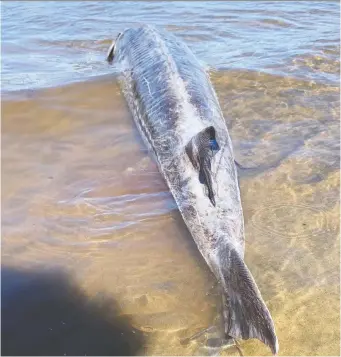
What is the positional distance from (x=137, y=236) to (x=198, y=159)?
0.77m

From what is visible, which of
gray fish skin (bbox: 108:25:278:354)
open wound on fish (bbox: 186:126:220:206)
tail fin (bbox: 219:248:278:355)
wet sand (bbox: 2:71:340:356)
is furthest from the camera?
Result: open wound on fish (bbox: 186:126:220:206)

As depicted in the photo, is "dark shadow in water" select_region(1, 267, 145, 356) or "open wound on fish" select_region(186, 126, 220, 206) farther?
"open wound on fish" select_region(186, 126, 220, 206)

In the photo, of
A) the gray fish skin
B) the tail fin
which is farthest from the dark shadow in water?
the gray fish skin

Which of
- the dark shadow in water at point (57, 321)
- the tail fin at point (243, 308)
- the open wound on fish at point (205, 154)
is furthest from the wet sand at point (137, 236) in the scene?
the open wound on fish at point (205, 154)

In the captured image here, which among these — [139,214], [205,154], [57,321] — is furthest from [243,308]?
[139,214]

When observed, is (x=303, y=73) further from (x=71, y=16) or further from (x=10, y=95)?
(x=71, y=16)

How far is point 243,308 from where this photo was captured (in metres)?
2.63

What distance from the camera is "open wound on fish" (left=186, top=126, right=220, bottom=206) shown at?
3.46 meters

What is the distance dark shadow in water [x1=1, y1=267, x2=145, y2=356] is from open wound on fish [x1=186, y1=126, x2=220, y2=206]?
43.9 inches

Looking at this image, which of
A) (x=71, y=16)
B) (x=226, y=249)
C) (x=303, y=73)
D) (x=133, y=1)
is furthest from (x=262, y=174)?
(x=133, y=1)

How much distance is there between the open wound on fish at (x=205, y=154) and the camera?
11.3ft

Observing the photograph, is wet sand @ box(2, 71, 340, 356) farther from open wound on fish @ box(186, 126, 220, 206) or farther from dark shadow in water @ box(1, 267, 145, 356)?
open wound on fish @ box(186, 126, 220, 206)

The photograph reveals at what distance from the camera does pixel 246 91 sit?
6.00m

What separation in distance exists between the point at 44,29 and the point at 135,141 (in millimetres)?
5257
